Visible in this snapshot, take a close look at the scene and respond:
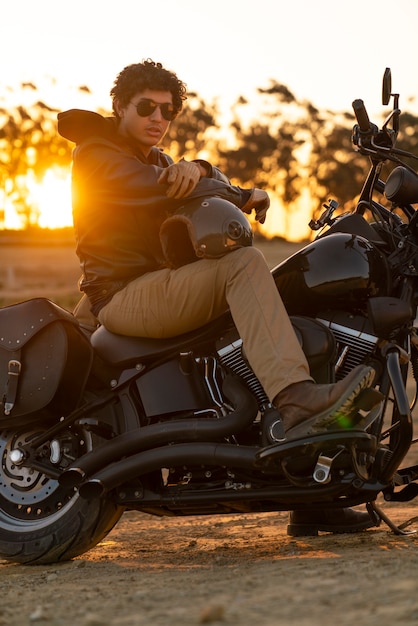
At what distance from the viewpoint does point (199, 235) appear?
4.56m

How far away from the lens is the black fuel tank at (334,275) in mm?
4535

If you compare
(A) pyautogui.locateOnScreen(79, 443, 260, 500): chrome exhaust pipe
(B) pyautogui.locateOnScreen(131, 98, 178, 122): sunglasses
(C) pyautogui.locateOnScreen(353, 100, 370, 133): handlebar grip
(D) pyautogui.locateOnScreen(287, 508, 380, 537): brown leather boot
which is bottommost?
(D) pyautogui.locateOnScreen(287, 508, 380, 537): brown leather boot

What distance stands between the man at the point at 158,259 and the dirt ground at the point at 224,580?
655 millimetres

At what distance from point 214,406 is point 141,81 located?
167 centimetres

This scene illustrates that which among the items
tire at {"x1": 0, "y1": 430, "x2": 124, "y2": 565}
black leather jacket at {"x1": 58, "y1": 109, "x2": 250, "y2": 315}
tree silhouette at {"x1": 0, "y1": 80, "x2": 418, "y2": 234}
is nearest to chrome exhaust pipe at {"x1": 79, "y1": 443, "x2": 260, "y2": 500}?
tire at {"x1": 0, "y1": 430, "x2": 124, "y2": 565}

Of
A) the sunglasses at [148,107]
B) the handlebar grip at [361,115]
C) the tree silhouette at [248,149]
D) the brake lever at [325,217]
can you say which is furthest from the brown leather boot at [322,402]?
the tree silhouette at [248,149]

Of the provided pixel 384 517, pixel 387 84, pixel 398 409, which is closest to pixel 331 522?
pixel 384 517

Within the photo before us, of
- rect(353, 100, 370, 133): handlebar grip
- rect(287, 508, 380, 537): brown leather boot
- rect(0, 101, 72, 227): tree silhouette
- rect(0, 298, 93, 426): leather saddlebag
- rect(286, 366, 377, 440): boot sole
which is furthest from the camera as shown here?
rect(0, 101, 72, 227): tree silhouette

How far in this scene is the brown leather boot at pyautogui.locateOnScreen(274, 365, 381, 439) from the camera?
4254 millimetres

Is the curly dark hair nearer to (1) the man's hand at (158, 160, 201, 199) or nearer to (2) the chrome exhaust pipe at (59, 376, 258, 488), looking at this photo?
(1) the man's hand at (158, 160, 201, 199)

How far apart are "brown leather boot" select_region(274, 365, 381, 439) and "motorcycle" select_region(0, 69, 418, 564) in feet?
0.18

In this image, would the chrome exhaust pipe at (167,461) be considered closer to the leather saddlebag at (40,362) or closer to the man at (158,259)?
the man at (158,259)

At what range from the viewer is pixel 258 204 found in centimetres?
506

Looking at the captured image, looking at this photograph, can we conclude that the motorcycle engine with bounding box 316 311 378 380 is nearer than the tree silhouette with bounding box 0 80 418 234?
Yes
